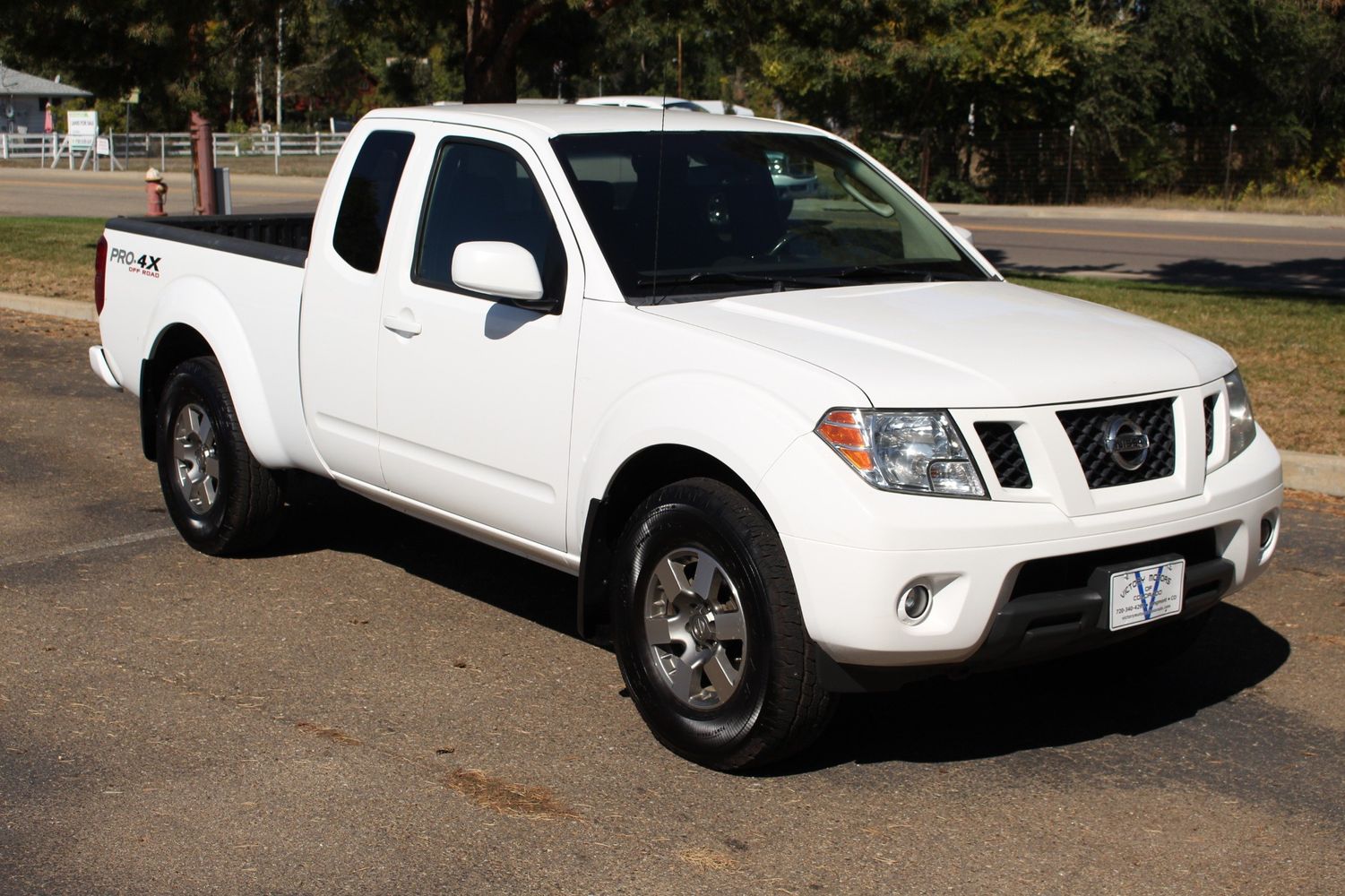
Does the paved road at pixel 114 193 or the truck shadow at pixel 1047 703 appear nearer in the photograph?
the truck shadow at pixel 1047 703

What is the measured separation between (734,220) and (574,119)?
2.37ft

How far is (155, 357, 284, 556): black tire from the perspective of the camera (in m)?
6.69

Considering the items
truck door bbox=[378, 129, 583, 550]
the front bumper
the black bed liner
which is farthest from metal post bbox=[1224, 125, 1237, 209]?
the front bumper

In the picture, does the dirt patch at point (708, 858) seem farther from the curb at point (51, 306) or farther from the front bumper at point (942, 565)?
the curb at point (51, 306)

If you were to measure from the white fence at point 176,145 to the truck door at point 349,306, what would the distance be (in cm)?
5026

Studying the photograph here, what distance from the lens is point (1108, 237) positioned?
87.1ft

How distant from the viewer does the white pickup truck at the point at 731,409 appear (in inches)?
170

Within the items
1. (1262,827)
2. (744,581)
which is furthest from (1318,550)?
(744,581)

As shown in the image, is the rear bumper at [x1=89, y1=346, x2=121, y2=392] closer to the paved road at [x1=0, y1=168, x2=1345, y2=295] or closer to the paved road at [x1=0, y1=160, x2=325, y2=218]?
the paved road at [x1=0, y1=168, x2=1345, y2=295]

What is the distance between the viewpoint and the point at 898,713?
5.30 metres

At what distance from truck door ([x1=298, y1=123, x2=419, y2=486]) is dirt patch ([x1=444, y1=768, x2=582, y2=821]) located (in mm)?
1660

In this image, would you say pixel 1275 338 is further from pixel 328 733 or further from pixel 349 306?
pixel 328 733

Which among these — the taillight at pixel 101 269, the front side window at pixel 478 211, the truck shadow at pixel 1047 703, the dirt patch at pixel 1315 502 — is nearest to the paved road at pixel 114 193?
the taillight at pixel 101 269

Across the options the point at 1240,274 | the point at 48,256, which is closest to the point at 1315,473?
the point at 1240,274
